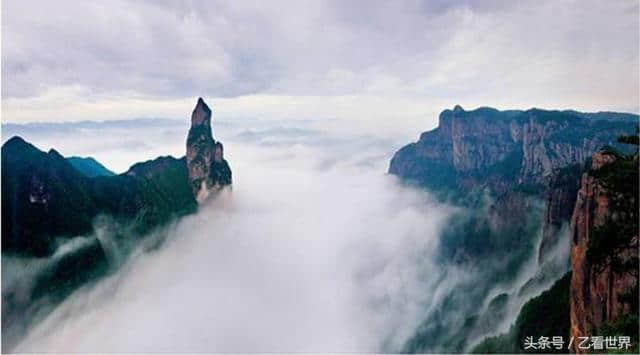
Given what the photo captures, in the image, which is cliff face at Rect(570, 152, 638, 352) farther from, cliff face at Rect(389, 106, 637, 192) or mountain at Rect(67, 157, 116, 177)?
mountain at Rect(67, 157, 116, 177)

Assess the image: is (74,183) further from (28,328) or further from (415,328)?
(415,328)

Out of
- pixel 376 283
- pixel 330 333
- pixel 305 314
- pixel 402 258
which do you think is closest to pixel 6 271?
pixel 330 333

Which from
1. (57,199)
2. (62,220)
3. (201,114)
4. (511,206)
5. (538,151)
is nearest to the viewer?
(62,220)

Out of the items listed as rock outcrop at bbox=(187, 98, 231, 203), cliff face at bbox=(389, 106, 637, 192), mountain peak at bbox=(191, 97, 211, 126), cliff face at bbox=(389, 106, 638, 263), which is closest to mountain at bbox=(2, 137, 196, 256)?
rock outcrop at bbox=(187, 98, 231, 203)

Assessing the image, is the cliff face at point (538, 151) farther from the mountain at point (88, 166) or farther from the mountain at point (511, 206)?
the mountain at point (88, 166)

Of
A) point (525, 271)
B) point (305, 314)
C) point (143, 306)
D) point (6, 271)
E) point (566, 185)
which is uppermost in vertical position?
point (566, 185)

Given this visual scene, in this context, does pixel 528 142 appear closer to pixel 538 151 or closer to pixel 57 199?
pixel 538 151

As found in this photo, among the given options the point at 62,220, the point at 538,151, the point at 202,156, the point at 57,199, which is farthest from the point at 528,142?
the point at 57,199
